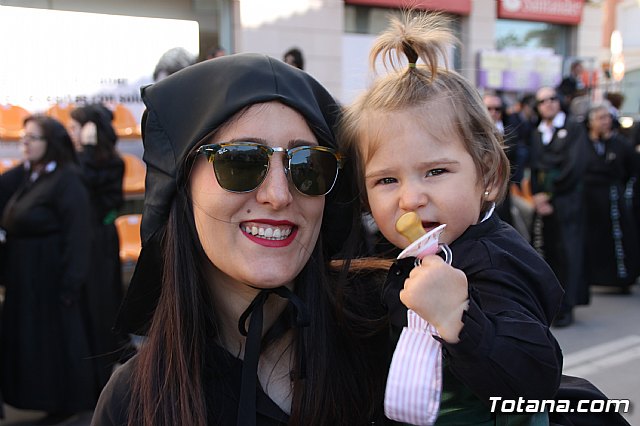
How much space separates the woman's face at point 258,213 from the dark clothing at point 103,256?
3.74 m

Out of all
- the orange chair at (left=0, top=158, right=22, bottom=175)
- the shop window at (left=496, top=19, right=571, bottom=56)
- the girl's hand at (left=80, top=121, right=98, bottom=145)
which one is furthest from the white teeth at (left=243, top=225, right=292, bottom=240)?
the shop window at (left=496, top=19, right=571, bottom=56)

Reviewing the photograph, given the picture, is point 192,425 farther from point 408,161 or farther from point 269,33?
point 269,33

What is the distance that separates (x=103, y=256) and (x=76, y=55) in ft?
10.6

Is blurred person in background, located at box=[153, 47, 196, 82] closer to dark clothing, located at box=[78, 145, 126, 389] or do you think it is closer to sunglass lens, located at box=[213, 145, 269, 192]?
dark clothing, located at box=[78, 145, 126, 389]

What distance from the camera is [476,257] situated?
1486mm

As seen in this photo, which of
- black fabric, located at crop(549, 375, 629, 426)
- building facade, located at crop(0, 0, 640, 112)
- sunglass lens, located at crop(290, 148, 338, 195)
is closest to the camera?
sunglass lens, located at crop(290, 148, 338, 195)

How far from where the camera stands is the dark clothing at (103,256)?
197 inches

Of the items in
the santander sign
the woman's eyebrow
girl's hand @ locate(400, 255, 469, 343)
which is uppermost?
the santander sign

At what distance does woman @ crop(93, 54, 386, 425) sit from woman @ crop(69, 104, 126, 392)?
141 inches

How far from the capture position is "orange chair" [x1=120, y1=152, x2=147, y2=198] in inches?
291

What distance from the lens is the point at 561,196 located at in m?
6.34

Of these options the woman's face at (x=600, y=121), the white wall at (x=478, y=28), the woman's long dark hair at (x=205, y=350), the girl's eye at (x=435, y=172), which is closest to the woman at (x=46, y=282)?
the woman's long dark hair at (x=205, y=350)

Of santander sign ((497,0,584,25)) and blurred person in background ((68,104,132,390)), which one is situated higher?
santander sign ((497,0,584,25))

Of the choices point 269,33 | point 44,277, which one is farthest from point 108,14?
point 44,277
